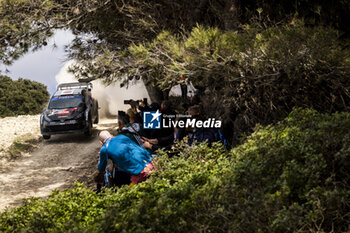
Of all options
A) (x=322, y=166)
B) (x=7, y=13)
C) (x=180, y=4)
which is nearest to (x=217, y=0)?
Answer: (x=180, y=4)

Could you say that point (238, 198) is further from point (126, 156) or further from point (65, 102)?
point (65, 102)

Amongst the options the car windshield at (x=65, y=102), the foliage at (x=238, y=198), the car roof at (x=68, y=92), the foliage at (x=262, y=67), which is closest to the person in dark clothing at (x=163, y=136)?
the foliage at (x=262, y=67)

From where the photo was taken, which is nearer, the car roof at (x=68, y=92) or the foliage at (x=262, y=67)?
the foliage at (x=262, y=67)

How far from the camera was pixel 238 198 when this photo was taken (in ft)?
12.7

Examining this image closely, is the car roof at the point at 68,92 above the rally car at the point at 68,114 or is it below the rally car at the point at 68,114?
above

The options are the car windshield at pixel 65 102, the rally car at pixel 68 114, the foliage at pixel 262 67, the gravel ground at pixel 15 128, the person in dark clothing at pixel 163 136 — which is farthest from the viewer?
the gravel ground at pixel 15 128

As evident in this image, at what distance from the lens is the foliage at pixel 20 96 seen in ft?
145

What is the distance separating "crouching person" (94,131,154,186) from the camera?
5336mm

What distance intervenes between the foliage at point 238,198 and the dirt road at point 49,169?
17.5ft

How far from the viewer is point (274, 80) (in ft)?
23.1

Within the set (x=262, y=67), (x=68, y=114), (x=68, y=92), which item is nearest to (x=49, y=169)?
(x=68, y=114)

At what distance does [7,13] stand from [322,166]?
28.8 feet

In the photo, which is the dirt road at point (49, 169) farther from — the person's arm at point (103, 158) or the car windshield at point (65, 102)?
the person's arm at point (103, 158)

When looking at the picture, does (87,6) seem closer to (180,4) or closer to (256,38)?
(180,4)
